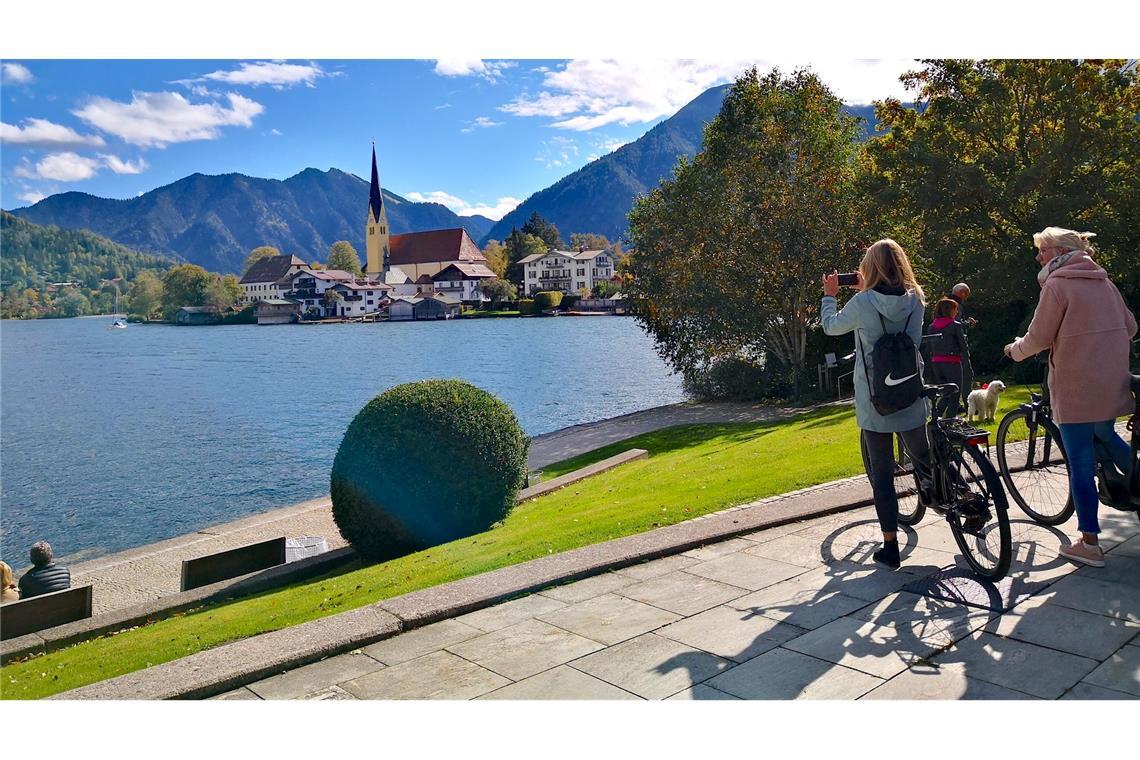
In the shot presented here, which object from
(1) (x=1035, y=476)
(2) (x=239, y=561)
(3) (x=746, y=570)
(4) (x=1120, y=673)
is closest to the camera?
(4) (x=1120, y=673)

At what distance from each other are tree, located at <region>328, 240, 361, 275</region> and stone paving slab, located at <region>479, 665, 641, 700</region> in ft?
504

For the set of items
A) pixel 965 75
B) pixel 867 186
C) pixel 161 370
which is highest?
pixel 965 75

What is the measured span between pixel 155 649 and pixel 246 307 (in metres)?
126

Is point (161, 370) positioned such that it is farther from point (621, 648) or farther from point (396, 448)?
point (621, 648)

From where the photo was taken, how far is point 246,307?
405 feet

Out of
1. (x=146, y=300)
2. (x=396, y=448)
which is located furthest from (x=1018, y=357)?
(x=146, y=300)

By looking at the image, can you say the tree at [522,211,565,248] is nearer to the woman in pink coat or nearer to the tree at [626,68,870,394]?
the tree at [626,68,870,394]

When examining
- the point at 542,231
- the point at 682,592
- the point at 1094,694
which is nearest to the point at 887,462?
the point at 682,592

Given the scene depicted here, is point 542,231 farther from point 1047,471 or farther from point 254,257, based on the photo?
point 1047,471

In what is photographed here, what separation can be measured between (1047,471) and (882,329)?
297 cm

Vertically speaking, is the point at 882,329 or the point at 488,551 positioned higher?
the point at 882,329

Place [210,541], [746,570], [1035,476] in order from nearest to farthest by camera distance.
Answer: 1. [746,570]
2. [1035,476]
3. [210,541]

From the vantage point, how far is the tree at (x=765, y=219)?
23938 mm

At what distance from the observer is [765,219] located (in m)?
24.2
